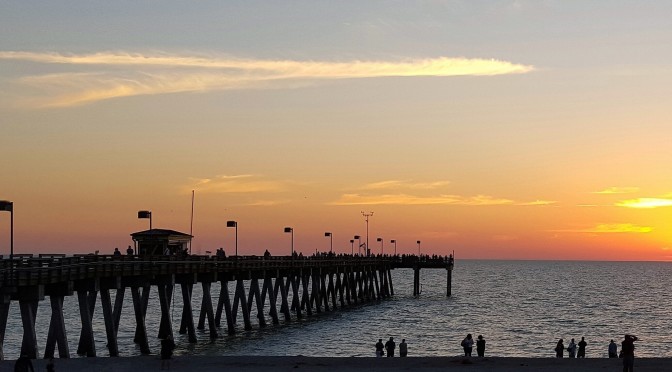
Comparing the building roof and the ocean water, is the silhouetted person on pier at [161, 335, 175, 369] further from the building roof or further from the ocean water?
the building roof

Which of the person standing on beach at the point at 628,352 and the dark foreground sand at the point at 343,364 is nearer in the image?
the person standing on beach at the point at 628,352

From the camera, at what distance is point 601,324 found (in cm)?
9644

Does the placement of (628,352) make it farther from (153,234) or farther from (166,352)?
(153,234)

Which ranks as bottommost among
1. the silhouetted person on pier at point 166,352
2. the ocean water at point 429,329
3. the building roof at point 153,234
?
the ocean water at point 429,329

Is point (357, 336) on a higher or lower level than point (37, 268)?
lower

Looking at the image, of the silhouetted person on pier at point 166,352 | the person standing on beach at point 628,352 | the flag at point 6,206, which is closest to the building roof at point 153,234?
the flag at point 6,206

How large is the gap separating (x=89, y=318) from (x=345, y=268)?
64.0 meters

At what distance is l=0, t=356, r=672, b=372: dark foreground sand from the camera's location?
37.6 meters

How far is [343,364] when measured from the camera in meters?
39.4

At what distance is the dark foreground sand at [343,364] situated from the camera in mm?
37625

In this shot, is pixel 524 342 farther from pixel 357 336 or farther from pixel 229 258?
pixel 229 258

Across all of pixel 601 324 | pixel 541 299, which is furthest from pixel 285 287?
pixel 541 299

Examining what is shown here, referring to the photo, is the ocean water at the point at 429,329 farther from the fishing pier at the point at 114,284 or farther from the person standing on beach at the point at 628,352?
the person standing on beach at the point at 628,352

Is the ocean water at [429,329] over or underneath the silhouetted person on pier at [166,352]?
underneath
